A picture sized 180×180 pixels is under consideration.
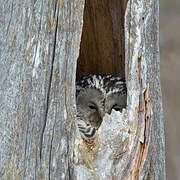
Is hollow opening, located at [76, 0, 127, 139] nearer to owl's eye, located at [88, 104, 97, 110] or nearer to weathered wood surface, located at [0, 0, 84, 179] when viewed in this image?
owl's eye, located at [88, 104, 97, 110]

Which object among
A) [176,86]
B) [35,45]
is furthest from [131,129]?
[176,86]

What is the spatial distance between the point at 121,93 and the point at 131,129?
32.3 inches

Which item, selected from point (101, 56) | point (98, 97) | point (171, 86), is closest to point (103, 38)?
point (101, 56)

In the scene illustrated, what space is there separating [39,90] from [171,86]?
313cm

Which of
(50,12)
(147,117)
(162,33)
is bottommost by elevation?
(147,117)

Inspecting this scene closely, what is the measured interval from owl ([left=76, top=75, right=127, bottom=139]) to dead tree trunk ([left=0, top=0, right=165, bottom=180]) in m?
0.63

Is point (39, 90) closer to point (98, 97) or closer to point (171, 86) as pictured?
point (98, 97)

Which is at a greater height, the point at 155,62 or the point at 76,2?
the point at 76,2

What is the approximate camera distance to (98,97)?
325cm

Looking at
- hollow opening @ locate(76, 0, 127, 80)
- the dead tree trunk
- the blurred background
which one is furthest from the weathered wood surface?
the blurred background

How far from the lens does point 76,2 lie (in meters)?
2.42

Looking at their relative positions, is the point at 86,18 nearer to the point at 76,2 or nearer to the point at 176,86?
the point at 76,2

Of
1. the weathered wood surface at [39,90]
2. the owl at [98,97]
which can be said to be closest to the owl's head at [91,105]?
the owl at [98,97]

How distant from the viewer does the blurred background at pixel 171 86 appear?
518 centimetres
